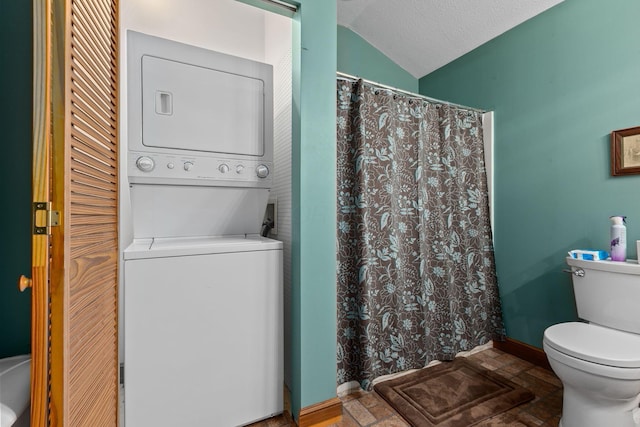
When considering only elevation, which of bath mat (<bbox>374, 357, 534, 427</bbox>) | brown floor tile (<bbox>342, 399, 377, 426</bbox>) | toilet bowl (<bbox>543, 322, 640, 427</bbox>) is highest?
toilet bowl (<bbox>543, 322, 640, 427</bbox>)

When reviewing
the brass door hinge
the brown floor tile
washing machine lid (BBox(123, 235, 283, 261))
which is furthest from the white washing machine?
the brass door hinge

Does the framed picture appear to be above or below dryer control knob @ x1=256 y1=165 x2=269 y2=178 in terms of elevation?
above

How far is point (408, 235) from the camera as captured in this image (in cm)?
201

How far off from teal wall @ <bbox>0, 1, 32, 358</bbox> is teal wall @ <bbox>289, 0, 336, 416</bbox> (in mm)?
1177

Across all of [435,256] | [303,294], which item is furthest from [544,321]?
[303,294]

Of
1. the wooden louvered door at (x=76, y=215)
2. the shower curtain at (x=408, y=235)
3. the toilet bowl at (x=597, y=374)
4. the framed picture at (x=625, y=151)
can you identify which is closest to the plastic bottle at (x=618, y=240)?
the framed picture at (x=625, y=151)

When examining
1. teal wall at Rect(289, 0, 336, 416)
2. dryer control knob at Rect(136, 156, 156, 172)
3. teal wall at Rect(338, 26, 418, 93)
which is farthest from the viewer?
teal wall at Rect(338, 26, 418, 93)

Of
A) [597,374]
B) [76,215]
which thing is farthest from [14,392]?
[597,374]

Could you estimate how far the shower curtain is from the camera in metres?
1.78

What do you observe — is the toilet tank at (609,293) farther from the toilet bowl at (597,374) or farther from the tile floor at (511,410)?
the tile floor at (511,410)

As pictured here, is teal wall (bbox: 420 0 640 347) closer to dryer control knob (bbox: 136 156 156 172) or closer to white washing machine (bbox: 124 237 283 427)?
white washing machine (bbox: 124 237 283 427)

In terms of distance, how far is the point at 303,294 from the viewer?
1485 mm

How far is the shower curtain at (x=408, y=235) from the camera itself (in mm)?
1782

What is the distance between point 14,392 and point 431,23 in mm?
3135
